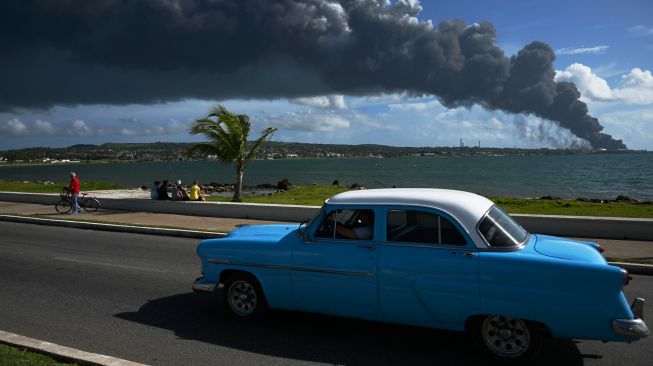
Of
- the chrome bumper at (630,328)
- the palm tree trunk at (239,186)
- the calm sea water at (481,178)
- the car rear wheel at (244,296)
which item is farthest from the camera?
the calm sea water at (481,178)

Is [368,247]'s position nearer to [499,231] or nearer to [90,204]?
[499,231]

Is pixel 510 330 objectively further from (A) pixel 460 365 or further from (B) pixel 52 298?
(B) pixel 52 298

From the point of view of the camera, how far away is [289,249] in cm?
592

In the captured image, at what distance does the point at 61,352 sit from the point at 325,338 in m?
2.69

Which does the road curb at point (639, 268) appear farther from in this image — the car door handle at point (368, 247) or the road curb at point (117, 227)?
the road curb at point (117, 227)

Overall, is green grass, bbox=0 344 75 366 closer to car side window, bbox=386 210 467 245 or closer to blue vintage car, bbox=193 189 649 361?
blue vintage car, bbox=193 189 649 361

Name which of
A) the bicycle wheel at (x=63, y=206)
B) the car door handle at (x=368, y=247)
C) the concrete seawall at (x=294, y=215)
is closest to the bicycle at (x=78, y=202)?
the bicycle wheel at (x=63, y=206)

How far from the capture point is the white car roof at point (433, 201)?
5293mm

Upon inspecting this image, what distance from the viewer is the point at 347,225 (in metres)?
5.76

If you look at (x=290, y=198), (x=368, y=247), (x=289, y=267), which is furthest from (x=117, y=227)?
(x=368, y=247)

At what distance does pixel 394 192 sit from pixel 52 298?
16.9ft

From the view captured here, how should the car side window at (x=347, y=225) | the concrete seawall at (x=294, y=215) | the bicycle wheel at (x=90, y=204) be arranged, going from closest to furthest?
the car side window at (x=347, y=225), the concrete seawall at (x=294, y=215), the bicycle wheel at (x=90, y=204)

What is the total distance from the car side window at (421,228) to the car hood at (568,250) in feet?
2.90

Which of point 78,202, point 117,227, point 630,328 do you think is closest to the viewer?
point 630,328
